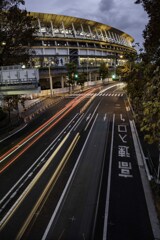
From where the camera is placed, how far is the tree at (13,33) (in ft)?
108

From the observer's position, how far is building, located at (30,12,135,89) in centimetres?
9588

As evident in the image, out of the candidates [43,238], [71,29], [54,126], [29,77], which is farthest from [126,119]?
[71,29]

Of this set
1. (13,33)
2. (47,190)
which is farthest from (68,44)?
(47,190)

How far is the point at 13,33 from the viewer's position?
34.1 meters

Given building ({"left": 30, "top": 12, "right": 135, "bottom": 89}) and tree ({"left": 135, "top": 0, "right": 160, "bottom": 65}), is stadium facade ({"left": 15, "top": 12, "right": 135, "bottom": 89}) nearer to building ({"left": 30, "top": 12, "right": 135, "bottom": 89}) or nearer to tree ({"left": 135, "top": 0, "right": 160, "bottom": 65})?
building ({"left": 30, "top": 12, "right": 135, "bottom": 89})

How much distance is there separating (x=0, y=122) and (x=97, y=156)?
62.5ft

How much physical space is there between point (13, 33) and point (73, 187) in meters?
26.3

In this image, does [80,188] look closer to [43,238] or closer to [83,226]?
[83,226]

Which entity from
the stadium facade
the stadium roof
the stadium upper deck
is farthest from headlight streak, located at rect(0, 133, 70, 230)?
the stadium roof

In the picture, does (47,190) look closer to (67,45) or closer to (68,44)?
(67,45)

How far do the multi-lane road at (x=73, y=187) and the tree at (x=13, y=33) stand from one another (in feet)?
40.5

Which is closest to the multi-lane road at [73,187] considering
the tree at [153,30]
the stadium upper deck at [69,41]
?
the tree at [153,30]

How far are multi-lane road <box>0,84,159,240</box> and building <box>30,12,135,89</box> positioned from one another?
5194 cm

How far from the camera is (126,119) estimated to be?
117ft
